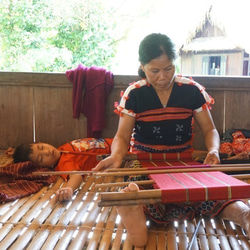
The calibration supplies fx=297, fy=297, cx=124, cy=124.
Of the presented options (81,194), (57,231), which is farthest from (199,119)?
(57,231)

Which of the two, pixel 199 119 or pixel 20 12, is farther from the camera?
pixel 20 12

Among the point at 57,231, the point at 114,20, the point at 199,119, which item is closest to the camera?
the point at 57,231

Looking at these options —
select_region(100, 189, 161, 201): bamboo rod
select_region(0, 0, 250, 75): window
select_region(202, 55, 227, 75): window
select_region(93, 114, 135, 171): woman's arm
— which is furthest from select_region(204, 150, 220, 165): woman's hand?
select_region(202, 55, 227, 75): window

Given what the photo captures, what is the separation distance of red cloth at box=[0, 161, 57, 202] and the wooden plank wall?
0.41 meters

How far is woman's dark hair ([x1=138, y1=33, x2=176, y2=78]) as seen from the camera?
1303mm

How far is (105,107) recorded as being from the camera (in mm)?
2141

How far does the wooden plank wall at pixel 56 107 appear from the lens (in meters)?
2.09

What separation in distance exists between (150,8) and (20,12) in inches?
85.8

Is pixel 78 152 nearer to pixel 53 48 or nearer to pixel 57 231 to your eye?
pixel 57 231

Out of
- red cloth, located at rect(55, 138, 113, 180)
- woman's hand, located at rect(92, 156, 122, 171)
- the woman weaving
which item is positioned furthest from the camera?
red cloth, located at rect(55, 138, 113, 180)

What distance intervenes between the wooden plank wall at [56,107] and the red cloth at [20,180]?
1.36 feet

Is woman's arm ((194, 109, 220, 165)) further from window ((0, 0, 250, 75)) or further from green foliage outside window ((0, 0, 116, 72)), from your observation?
green foliage outside window ((0, 0, 116, 72))

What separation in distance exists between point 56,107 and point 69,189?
2.73 ft

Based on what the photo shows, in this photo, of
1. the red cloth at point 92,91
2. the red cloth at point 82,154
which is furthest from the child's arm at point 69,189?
the red cloth at point 92,91
